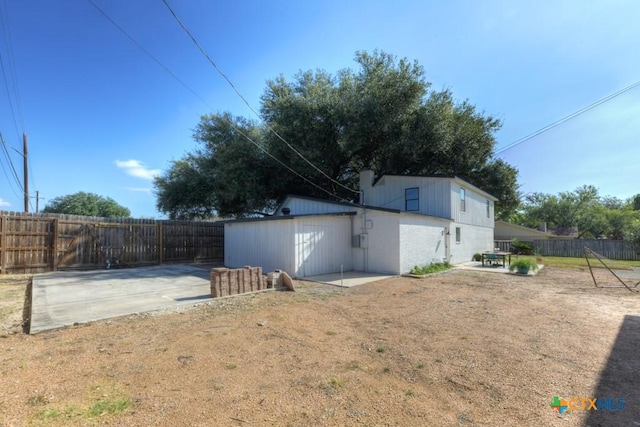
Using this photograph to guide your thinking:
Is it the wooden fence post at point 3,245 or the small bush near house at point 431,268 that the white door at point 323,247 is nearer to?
the small bush near house at point 431,268

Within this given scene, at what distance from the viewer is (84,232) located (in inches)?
512

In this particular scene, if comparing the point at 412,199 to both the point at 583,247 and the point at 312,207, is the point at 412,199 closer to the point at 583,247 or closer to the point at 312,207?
the point at 312,207

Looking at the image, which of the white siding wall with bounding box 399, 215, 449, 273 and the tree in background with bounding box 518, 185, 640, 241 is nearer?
the white siding wall with bounding box 399, 215, 449, 273

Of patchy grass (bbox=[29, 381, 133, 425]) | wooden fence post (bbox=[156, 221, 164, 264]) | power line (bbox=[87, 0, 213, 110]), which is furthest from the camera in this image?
wooden fence post (bbox=[156, 221, 164, 264])

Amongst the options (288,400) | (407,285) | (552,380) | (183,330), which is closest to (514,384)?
(552,380)

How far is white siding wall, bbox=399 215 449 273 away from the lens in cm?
1162

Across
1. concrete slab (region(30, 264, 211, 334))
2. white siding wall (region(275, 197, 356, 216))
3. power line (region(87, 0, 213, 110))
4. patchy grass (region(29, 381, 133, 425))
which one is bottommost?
concrete slab (region(30, 264, 211, 334))

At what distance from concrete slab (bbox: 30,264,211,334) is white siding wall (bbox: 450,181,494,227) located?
40.6ft

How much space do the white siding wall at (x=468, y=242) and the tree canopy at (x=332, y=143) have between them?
3808 millimetres

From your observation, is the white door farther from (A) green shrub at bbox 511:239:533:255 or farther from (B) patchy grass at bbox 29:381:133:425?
(A) green shrub at bbox 511:239:533:255

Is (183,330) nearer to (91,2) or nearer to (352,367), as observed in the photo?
(352,367)

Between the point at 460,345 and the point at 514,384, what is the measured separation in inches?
45.2

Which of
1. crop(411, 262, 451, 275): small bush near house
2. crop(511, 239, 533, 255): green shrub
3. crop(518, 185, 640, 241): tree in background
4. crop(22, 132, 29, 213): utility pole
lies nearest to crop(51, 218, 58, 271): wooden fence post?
crop(22, 132, 29, 213): utility pole

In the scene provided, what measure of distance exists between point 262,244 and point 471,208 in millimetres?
12637
